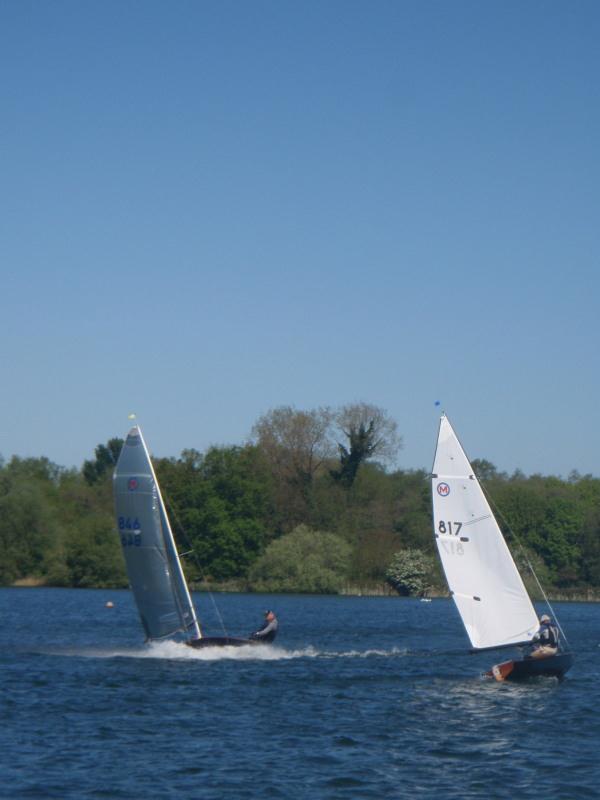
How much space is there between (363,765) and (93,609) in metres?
41.9

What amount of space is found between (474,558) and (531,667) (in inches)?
116

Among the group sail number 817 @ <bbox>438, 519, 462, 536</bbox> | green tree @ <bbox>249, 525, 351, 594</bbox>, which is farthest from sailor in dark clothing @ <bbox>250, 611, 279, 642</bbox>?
green tree @ <bbox>249, 525, 351, 594</bbox>

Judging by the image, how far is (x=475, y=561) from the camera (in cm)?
2984

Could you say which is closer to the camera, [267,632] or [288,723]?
[288,723]

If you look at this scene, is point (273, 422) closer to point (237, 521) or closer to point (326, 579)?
point (237, 521)

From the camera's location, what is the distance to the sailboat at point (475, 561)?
97.1ft

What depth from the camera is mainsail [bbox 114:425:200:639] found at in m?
34.1

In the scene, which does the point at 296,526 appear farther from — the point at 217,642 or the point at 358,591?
the point at 217,642

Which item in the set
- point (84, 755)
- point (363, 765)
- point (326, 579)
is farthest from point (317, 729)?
point (326, 579)

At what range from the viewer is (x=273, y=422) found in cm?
9588

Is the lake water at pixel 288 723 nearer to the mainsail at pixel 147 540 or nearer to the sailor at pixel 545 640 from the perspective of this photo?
the sailor at pixel 545 640

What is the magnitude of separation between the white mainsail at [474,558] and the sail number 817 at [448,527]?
0.02m

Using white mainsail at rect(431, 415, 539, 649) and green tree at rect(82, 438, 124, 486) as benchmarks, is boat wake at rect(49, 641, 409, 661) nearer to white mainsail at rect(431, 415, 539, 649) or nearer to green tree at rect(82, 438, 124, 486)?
white mainsail at rect(431, 415, 539, 649)

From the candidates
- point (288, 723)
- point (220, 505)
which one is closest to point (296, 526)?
point (220, 505)
